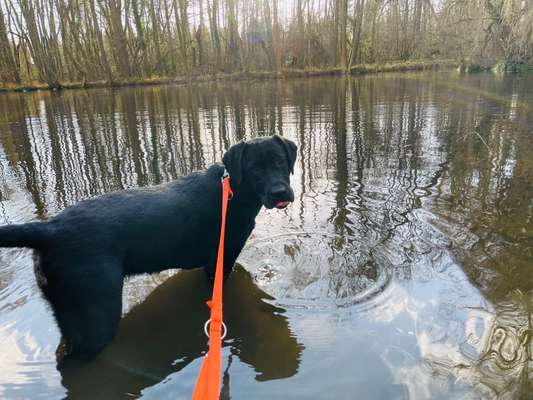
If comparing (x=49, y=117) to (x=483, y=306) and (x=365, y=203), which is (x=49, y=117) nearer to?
(x=365, y=203)

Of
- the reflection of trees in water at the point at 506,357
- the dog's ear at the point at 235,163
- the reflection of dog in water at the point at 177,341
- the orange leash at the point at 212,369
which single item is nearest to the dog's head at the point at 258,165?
the dog's ear at the point at 235,163

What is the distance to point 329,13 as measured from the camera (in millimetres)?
38531

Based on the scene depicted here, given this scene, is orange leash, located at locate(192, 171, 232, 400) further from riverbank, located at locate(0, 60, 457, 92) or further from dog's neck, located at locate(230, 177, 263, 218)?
riverbank, located at locate(0, 60, 457, 92)

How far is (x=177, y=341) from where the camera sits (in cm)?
320

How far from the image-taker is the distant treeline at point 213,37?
3478cm

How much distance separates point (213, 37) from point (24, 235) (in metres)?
39.1

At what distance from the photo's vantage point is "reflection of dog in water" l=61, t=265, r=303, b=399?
9.20ft

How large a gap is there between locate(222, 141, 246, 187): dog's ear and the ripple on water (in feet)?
3.51

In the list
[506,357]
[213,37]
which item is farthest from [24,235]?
[213,37]

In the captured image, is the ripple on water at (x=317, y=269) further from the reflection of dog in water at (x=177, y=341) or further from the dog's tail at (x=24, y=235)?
the dog's tail at (x=24, y=235)

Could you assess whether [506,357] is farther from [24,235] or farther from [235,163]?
[24,235]

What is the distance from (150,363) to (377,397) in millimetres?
1595

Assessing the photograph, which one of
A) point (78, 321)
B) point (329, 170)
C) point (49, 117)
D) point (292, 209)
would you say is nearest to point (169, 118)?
point (49, 117)

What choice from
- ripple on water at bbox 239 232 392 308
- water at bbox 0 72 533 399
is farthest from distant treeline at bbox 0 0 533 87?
ripple on water at bbox 239 232 392 308
